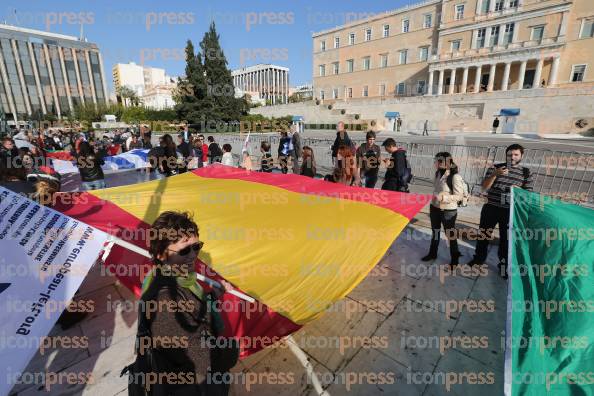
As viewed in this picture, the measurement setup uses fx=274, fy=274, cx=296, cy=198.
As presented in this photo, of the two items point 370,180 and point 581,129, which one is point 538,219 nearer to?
point 370,180

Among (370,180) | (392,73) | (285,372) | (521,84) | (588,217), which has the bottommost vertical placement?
(285,372)

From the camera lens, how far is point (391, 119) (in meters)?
41.8

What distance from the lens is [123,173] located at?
1226 cm

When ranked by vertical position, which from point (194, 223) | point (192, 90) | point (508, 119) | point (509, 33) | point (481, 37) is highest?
point (481, 37)

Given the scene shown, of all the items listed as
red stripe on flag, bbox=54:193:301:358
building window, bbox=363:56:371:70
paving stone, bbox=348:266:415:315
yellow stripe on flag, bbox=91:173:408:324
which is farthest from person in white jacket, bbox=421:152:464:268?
building window, bbox=363:56:371:70

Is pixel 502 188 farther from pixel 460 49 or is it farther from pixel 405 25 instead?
pixel 405 25

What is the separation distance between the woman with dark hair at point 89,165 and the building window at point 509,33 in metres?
50.6

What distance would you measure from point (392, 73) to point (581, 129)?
95.2 ft

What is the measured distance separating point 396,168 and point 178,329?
519 cm

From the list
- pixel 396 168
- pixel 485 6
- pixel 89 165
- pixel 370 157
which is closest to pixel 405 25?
pixel 485 6

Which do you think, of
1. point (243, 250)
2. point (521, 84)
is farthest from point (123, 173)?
point (521, 84)

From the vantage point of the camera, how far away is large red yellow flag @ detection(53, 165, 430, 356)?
239 cm

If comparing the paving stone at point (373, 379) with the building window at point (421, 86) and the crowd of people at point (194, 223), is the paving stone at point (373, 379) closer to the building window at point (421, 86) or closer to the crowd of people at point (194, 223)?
the crowd of people at point (194, 223)

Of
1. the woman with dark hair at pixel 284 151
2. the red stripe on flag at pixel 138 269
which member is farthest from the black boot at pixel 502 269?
the woman with dark hair at pixel 284 151
